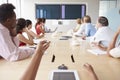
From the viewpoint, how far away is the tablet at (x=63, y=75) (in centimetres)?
154

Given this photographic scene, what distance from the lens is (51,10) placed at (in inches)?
314

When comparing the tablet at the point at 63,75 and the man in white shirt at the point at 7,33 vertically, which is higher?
the man in white shirt at the point at 7,33

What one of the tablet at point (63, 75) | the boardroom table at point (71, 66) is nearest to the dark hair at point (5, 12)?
the boardroom table at point (71, 66)

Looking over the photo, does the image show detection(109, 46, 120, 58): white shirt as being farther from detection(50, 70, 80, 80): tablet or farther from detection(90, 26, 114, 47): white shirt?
detection(90, 26, 114, 47): white shirt

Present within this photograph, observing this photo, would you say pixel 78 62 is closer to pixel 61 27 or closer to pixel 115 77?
pixel 115 77

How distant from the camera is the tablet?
1.54 m

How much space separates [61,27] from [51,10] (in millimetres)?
717

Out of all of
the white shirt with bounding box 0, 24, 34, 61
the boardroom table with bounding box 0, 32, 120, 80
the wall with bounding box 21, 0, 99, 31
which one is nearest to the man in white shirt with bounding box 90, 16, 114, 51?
the boardroom table with bounding box 0, 32, 120, 80

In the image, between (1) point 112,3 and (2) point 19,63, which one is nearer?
(2) point 19,63

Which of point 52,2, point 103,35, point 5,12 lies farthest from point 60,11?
point 5,12

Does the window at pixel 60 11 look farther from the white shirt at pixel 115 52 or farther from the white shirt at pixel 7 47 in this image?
the white shirt at pixel 7 47

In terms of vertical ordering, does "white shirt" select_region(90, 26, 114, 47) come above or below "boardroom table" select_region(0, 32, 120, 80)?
above

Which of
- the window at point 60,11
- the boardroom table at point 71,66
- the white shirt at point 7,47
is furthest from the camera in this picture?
the window at point 60,11

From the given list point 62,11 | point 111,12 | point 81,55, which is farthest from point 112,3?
point 81,55
